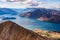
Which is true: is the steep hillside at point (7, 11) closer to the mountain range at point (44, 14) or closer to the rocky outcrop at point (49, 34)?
the mountain range at point (44, 14)

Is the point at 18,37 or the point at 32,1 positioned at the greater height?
the point at 32,1

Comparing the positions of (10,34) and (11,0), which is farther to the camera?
(11,0)

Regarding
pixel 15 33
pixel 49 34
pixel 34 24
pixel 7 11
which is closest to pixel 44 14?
pixel 34 24

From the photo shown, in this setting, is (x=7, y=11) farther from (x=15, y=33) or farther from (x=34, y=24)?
(x=34, y=24)

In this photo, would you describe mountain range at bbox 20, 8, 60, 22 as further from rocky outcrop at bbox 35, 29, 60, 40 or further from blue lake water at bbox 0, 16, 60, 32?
rocky outcrop at bbox 35, 29, 60, 40

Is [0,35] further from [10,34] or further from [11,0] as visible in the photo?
[11,0]

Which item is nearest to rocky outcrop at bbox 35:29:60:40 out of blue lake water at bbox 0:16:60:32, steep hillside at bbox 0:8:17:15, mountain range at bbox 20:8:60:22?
blue lake water at bbox 0:16:60:32

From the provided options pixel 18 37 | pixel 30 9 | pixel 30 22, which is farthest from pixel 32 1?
pixel 18 37
